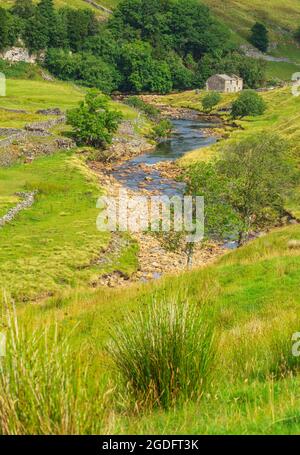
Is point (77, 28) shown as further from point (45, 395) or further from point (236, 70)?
point (45, 395)

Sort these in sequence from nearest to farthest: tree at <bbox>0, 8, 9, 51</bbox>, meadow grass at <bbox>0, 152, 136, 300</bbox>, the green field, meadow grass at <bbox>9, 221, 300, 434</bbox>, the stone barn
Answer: the green field < meadow grass at <bbox>9, 221, 300, 434</bbox> < meadow grass at <bbox>0, 152, 136, 300</bbox> < tree at <bbox>0, 8, 9, 51</bbox> < the stone barn

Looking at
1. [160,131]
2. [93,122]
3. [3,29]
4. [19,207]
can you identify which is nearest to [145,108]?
[160,131]

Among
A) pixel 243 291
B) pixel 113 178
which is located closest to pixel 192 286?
pixel 243 291

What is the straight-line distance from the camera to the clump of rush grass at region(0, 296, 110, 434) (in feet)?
19.7

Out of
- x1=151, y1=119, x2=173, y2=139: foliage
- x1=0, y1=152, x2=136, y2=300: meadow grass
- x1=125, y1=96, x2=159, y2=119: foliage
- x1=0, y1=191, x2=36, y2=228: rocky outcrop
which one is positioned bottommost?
x1=0, y1=152, x2=136, y2=300: meadow grass

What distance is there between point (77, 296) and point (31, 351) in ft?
54.2

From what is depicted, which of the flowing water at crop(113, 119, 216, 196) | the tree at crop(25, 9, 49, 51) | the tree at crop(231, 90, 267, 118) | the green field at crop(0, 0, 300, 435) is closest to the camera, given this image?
the green field at crop(0, 0, 300, 435)

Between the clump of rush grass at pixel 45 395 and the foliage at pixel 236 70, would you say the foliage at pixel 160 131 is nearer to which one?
the foliage at pixel 236 70

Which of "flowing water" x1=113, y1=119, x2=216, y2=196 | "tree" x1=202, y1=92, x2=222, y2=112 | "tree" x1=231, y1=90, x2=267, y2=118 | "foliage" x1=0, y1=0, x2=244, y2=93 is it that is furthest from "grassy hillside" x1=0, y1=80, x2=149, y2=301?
"foliage" x1=0, y1=0, x2=244, y2=93

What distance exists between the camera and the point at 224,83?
150 m

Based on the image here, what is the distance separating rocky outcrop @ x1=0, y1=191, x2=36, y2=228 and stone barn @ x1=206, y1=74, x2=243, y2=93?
106283 millimetres

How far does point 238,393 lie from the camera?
8.69 m

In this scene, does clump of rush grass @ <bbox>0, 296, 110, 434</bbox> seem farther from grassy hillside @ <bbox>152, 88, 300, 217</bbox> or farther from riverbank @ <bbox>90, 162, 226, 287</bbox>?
grassy hillside @ <bbox>152, 88, 300, 217</bbox>

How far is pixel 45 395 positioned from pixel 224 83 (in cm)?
14941
